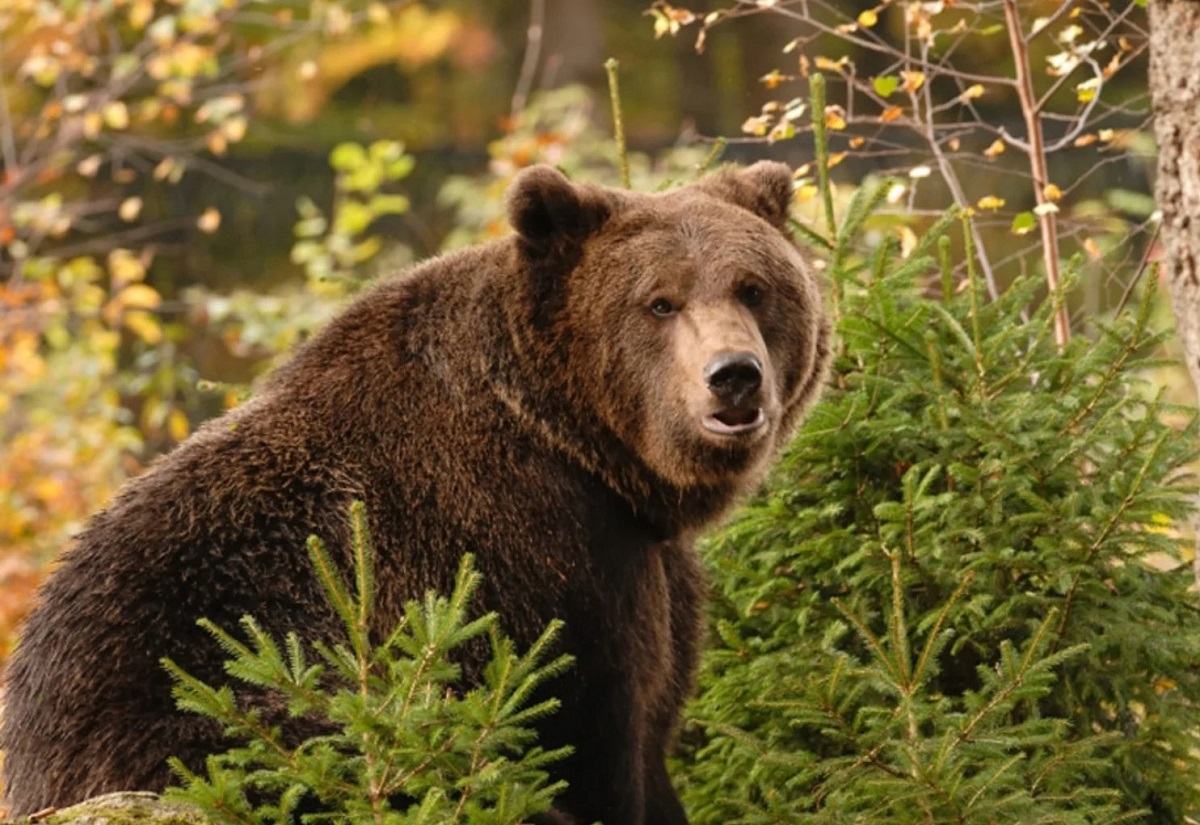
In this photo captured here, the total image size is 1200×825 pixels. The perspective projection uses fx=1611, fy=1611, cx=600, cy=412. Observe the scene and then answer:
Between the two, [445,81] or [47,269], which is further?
[445,81]

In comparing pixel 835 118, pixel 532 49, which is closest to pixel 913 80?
pixel 835 118

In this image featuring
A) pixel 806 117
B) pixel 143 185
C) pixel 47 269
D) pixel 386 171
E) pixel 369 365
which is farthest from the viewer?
pixel 143 185

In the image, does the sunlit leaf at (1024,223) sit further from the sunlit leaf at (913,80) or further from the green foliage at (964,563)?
the green foliage at (964,563)

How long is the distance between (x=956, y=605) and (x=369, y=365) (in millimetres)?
1822

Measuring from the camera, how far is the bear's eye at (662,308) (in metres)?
4.71

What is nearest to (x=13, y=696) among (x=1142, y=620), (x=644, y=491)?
(x=644, y=491)

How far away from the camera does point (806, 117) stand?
13.2 m

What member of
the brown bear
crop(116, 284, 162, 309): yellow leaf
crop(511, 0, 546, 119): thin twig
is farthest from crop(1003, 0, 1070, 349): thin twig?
crop(511, 0, 546, 119): thin twig

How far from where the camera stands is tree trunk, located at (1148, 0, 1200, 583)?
16.4 ft

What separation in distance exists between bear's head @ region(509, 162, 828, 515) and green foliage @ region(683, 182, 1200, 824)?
0.31 m

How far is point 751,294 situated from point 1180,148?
1.51 m

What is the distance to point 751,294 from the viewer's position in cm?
474

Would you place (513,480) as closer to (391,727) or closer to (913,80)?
(391,727)

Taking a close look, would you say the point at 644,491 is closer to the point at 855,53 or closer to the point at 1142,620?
the point at 1142,620
